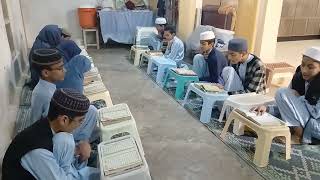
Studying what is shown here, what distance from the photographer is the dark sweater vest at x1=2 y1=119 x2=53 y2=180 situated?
1391 mm

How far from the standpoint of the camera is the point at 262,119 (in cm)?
255

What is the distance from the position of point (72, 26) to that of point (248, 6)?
4626 mm

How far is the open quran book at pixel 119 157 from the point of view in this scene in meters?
1.76

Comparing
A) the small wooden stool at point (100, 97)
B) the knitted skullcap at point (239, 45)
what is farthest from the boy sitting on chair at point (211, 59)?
the small wooden stool at point (100, 97)

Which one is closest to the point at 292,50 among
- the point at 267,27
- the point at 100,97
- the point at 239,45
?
the point at 267,27

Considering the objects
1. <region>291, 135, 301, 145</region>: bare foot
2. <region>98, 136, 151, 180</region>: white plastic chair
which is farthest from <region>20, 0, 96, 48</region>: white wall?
<region>291, 135, 301, 145</region>: bare foot

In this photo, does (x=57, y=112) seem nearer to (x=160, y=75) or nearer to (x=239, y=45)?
(x=239, y=45)

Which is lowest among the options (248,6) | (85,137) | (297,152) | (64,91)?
(297,152)

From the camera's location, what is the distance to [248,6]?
14.1 feet

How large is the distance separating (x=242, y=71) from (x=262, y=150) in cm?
117

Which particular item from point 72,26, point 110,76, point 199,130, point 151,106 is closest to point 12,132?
point 151,106

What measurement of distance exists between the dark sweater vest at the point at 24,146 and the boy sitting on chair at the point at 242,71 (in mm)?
2350

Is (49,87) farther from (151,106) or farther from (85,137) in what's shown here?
(151,106)

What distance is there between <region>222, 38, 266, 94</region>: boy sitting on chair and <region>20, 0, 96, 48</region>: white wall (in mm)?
4992
